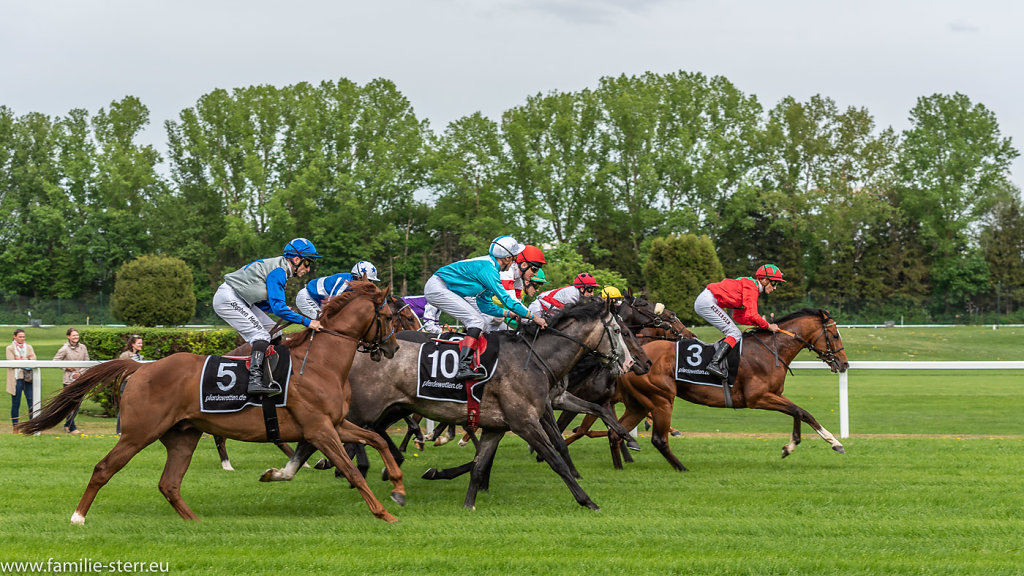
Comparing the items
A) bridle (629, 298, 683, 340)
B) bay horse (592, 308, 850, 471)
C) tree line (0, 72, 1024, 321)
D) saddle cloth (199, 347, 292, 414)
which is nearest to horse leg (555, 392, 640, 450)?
bay horse (592, 308, 850, 471)

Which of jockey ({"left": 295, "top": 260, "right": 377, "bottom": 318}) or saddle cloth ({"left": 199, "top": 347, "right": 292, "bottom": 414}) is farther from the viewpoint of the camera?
jockey ({"left": 295, "top": 260, "right": 377, "bottom": 318})

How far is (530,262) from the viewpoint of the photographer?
8.98 meters

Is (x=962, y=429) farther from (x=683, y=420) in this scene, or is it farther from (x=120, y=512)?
(x=120, y=512)

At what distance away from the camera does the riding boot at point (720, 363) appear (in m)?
9.75

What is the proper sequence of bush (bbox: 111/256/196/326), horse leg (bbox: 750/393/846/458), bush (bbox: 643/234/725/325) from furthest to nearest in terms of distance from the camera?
bush (bbox: 111/256/196/326) < bush (bbox: 643/234/725/325) < horse leg (bbox: 750/393/846/458)

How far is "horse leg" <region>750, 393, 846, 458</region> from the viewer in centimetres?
933

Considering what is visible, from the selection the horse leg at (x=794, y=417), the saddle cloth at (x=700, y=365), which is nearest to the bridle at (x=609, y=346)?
the saddle cloth at (x=700, y=365)

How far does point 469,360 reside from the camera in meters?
7.51

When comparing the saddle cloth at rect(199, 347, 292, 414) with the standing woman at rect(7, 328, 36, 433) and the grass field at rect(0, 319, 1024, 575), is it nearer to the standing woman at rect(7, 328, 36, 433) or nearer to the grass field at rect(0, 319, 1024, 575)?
the grass field at rect(0, 319, 1024, 575)

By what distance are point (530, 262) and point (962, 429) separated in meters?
7.57

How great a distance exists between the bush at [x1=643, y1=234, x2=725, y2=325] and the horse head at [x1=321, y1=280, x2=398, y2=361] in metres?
25.9

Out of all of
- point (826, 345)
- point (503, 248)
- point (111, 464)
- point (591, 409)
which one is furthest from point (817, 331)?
point (111, 464)

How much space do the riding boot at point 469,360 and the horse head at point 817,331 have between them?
405 centimetres

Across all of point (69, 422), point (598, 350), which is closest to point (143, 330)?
point (69, 422)
